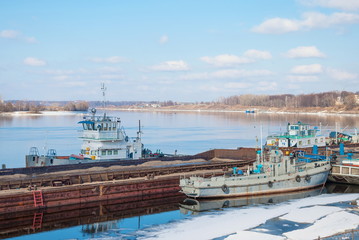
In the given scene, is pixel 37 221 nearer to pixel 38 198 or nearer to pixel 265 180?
pixel 38 198

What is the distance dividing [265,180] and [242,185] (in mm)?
1866

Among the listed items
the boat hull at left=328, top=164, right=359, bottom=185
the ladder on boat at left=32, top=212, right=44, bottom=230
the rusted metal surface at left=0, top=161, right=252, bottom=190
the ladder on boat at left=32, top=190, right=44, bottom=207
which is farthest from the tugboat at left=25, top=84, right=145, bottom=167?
the boat hull at left=328, top=164, right=359, bottom=185

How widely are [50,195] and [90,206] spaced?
8.46ft

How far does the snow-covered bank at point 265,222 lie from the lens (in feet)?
63.6

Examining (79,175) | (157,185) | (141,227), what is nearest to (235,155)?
(157,185)

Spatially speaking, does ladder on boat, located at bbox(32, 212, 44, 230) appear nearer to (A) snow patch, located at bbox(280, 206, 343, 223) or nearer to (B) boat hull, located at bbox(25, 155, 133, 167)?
(B) boat hull, located at bbox(25, 155, 133, 167)

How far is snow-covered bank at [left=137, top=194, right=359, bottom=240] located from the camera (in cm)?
1938

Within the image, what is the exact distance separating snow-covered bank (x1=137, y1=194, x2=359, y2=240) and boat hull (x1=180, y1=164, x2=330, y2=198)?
2.33 meters

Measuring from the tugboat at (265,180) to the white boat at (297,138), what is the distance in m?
11.1

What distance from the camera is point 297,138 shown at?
149 ft

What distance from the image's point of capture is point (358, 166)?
3416 centimetres

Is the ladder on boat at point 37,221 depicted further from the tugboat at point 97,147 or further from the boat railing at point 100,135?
the boat railing at point 100,135

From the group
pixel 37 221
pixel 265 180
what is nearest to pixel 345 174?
pixel 265 180

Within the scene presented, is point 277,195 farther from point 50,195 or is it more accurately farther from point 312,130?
point 312,130
